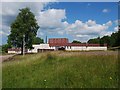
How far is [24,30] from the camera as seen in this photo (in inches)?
2469

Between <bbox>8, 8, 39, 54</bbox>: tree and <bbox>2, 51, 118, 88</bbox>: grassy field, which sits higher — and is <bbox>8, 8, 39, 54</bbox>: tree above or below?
above

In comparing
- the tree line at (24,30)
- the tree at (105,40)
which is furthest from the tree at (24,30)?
the tree at (105,40)

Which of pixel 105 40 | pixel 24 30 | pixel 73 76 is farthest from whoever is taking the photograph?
pixel 105 40

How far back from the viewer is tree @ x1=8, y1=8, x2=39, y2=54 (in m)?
62.7

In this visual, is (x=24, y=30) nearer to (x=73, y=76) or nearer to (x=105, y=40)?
(x=73, y=76)

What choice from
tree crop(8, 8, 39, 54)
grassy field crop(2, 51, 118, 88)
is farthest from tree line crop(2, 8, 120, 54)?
grassy field crop(2, 51, 118, 88)

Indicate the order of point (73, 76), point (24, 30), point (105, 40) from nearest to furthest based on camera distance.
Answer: point (73, 76), point (24, 30), point (105, 40)

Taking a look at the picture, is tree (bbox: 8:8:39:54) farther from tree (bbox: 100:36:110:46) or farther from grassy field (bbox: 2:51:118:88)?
tree (bbox: 100:36:110:46)

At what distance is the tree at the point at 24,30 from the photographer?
62719mm

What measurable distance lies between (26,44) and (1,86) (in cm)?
5598

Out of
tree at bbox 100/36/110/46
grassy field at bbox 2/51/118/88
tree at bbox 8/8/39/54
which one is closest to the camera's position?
grassy field at bbox 2/51/118/88

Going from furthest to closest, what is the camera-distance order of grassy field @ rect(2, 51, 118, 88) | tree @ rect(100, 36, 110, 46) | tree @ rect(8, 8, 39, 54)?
1. tree @ rect(100, 36, 110, 46)
2. tree @ rect(8, 8, 39, 54)
3. grassy field @ rect(2, 51, 118, 88)

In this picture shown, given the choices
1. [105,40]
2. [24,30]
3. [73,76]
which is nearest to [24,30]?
[24,30]

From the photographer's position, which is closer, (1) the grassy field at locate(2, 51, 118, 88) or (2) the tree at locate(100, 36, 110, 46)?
(1) the grassy field at locate(2, 51, 118, 88)
